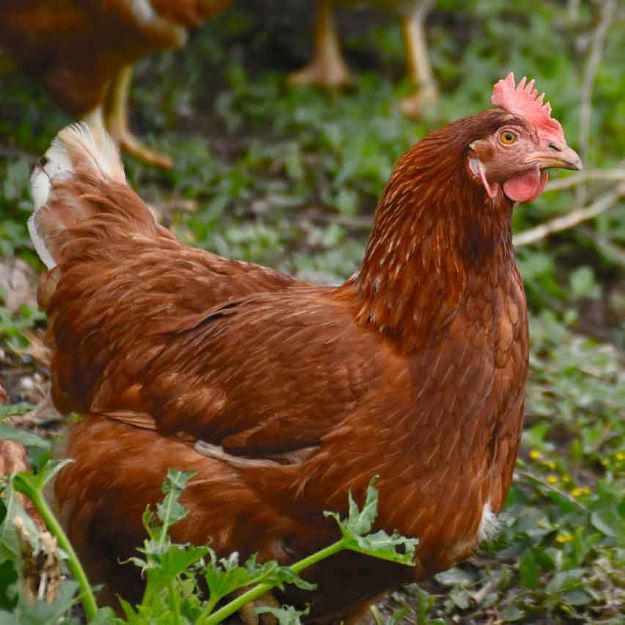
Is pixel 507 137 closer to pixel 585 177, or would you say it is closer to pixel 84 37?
pixel 84 37

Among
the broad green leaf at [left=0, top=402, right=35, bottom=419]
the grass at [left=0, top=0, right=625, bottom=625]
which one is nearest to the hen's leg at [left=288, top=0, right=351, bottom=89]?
the grass at [left=0, top=0, right=625, bottom=625]

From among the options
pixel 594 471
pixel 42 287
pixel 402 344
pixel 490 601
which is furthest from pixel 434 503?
pixel 594 471

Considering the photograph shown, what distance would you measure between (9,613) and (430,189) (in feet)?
4.76

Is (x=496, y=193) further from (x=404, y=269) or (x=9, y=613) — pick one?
(x=9, y=613)

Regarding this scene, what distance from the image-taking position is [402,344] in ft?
11.0

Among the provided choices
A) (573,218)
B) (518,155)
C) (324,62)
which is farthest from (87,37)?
(518,155)

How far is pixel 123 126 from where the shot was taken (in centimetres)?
657

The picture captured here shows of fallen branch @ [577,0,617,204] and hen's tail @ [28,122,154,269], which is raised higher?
fallen branch @ [577,0,617,204]

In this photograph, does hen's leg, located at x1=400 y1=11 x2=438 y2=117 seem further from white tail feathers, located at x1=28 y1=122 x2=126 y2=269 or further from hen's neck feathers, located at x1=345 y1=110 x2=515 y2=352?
hen's neck feathers, located at x1=345 y1=110 x2=515 y2=352

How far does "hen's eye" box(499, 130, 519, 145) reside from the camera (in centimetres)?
336

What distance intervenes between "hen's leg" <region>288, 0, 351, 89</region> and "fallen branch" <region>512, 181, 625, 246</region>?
5.66 feet

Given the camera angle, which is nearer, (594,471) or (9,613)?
(9,613)

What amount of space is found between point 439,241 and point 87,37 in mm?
3022

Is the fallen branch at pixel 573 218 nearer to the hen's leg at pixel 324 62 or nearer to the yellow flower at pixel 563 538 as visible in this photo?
the hen's leg at pixel 324 62
